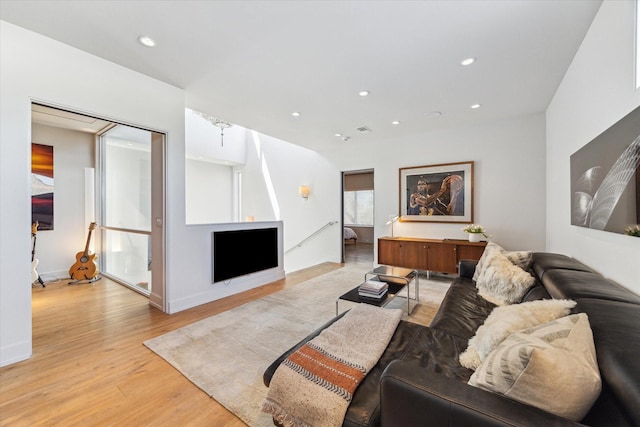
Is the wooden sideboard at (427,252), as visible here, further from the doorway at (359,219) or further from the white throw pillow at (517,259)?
the doorway at (359,219)

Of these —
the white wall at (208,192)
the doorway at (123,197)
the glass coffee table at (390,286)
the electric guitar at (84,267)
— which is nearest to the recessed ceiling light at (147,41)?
the doorway at (123,197)

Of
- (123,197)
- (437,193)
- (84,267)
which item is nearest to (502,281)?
(437,193)

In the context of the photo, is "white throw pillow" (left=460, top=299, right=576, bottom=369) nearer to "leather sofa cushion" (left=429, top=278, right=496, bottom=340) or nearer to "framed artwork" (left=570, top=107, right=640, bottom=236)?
"leather sofa cushion" (left=429, top=278, right=496, bottom=340)

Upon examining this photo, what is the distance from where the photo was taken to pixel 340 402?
1.14 m

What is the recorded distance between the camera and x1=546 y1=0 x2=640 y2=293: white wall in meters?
1.58

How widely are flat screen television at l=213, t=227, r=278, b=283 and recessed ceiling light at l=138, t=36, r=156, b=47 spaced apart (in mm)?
2180

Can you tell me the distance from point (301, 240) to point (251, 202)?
2089mm

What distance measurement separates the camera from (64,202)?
4645 millimetres

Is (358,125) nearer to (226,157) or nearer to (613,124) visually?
(613,124)

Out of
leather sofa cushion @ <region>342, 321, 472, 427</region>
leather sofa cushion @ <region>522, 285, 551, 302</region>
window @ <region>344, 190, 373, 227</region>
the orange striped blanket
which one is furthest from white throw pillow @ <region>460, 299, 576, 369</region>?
window @ <region>344, 190, 373, 227</region>

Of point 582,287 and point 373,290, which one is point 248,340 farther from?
point 582,287

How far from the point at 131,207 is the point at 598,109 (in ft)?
19.1

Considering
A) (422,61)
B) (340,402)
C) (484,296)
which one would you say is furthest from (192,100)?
(484,296)

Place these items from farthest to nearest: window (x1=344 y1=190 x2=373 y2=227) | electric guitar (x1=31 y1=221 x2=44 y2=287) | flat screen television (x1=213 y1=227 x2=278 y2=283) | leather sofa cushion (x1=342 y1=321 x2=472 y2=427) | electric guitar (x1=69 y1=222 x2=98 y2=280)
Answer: window (x1=344 y1=190 x2=373 y2=227)
electric guitar (x1=69 y1=222 x2=98 y2=280)
electric guitar (x1=31 y1=221 x2=44 y2=287)
flat screen television (x1=213 y1=227 x2=278 y2=283)
leather sofa cushion (x1=342 y1=321 x2=472 y2=427)
